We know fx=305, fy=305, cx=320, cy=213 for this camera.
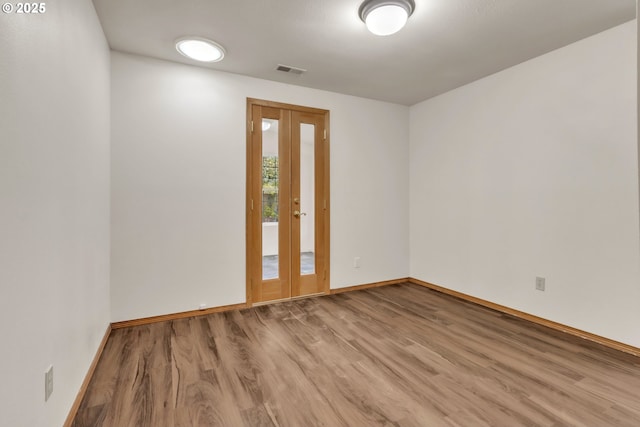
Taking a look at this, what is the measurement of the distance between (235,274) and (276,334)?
0.90 m

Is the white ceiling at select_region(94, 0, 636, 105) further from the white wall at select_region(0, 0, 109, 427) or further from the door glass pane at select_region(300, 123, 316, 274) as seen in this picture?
the door glass pane at select_region(300, 123, 316, 274)

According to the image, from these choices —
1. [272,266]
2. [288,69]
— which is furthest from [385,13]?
[272,266]

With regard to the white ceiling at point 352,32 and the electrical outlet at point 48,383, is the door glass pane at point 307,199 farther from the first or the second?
the electrical outlet at point 48,383

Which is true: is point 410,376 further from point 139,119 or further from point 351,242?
point 139,119

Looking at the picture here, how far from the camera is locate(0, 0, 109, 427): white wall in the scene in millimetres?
1059

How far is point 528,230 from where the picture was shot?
302 centimetres

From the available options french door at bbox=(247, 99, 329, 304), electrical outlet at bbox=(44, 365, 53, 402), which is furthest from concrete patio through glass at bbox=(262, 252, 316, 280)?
electrical outlet at bbox=(44, 365, 53, 402)

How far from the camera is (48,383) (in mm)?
1328

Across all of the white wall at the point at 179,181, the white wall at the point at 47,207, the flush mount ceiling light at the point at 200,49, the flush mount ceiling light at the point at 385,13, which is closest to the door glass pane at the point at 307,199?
the white wall at the point at 179,181

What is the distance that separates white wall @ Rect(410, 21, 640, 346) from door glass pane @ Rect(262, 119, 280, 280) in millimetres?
2133

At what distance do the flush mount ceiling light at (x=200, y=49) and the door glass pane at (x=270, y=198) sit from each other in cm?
83

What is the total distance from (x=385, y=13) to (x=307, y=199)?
2.15 m

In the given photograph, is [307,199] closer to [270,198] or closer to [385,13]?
[270,198]

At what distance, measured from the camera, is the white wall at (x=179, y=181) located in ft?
9.19
